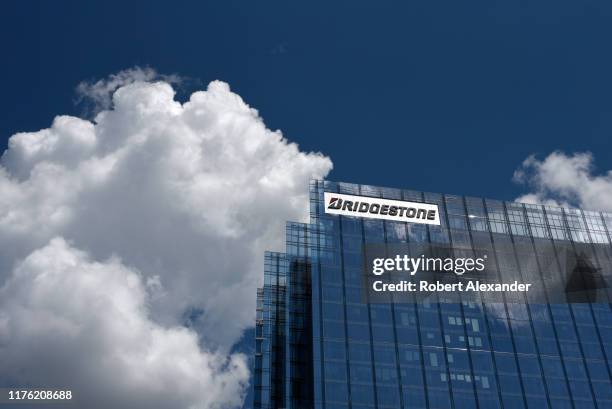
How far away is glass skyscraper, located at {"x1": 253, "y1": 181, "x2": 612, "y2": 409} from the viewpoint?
107 m

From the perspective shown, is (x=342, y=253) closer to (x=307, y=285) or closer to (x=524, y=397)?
(x=307, y=285)

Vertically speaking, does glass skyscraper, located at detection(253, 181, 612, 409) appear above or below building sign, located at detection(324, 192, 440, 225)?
below

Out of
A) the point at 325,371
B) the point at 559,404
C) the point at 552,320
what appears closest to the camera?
the point at 325,371

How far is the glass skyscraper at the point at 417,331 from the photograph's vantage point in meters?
107

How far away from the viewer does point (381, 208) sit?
126062mm

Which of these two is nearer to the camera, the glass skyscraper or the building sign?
the glass skyscraper

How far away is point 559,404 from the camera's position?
112m

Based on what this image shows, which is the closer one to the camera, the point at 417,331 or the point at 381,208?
the point at 417,331

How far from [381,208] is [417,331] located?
2319cm

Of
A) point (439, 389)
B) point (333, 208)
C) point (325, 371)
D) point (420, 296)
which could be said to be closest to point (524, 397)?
point (439, 389)

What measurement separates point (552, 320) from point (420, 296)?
23618 millimetres

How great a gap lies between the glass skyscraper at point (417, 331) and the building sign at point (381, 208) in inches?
47.0

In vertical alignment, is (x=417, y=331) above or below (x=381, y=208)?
below

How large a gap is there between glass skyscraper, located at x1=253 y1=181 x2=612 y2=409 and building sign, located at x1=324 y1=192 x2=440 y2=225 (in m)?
1.19
